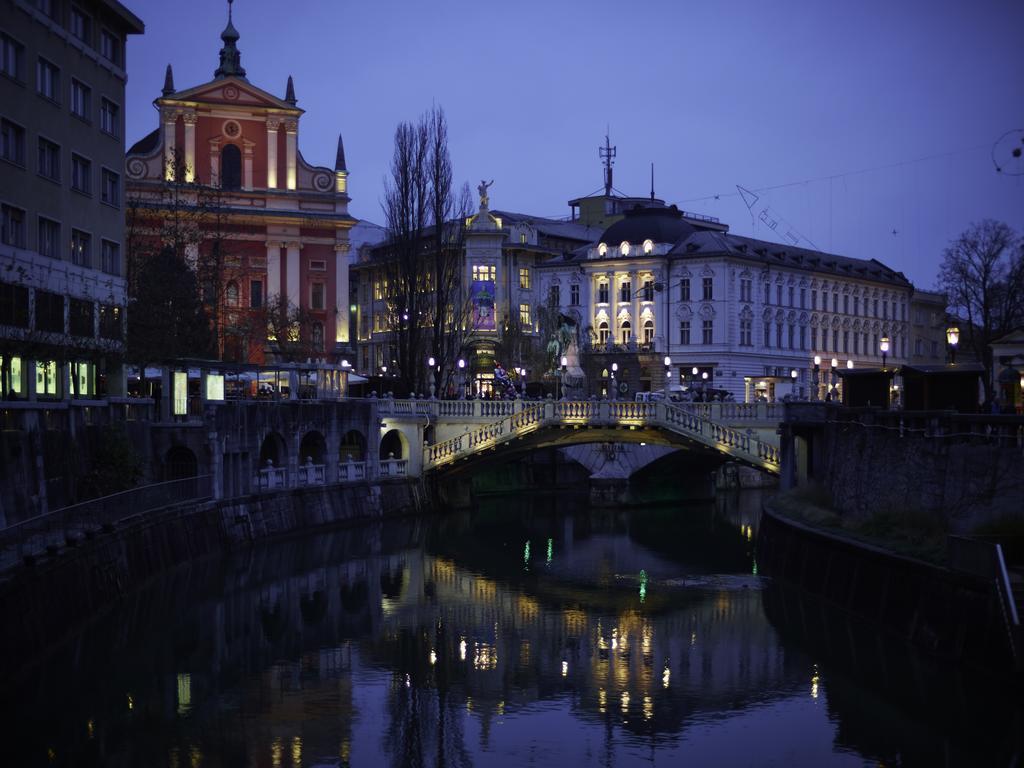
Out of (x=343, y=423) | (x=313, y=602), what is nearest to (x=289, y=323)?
(x=343, y=423)

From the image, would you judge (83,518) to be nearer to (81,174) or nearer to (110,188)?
(81,174)

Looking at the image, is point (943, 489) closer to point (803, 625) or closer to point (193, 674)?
point (803, 625)

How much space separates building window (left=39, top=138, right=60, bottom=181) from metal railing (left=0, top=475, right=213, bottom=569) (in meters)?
11.5

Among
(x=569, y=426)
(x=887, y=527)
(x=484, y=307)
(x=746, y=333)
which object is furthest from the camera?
(x=484, y=307)

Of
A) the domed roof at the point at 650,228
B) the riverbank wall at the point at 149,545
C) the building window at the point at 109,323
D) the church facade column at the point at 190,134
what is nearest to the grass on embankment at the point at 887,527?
the riverbank wall at the point at 149,545

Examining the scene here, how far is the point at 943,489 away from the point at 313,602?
1990 centimetres

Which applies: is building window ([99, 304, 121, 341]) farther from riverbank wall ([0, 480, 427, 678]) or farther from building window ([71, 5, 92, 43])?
building window ([71, 5, 92, 43])

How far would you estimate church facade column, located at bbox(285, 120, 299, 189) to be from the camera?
98.2 m

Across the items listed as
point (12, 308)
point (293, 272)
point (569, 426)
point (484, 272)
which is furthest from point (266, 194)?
point (12, 308)

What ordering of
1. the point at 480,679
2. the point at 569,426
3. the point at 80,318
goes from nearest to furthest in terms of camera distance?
the point at 480,679, the point at 80,318, the point at 569,426

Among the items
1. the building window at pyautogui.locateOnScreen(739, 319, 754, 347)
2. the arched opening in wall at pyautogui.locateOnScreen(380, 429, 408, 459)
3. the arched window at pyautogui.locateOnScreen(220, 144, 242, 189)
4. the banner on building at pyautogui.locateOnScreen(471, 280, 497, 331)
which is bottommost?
the arched opening in wall at pyautogui.locateOnScreen(380, 429, 408, 459)

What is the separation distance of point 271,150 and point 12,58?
50.1 meters

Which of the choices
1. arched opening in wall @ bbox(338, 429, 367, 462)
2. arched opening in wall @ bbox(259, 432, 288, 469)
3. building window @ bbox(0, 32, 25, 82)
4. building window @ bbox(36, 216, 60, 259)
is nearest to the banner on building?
→ arched opening in wall @ bbox(338, 429, 367, 462)

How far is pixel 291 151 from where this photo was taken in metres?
98.5
